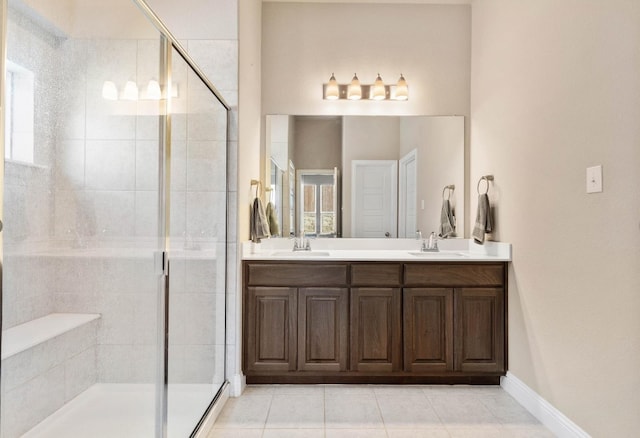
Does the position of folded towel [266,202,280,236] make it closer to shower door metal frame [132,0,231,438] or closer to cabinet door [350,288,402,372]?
cabinet door [350,288,402,372]

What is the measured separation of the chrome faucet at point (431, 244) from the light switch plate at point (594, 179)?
1358 mm

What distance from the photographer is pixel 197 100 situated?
1.94 m

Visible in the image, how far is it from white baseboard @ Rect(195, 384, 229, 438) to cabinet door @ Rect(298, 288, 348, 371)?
1.57 ft

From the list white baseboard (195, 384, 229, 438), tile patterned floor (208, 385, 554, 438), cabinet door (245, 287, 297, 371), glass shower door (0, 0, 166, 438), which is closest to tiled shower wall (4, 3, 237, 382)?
glass shower door (0, 0, 166, 438)

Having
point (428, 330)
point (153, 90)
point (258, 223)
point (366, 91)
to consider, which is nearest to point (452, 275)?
point (428, 330)

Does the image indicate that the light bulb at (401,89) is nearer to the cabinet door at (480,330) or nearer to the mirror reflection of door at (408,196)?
the mirror reflection of door at (408,196)

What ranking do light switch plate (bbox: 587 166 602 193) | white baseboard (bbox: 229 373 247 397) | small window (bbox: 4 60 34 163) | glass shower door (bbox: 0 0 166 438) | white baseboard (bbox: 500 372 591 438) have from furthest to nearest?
1. white baseboard (bbox: 229 373 247 397)
2. white baseboard (bbox: 500 372 591 438)
3. light switch plate (bbox: 587 166 602 193)
4. glass shower door (bbox: 0 0 166 438)
5. small window (bbox: 4 60 34 163)

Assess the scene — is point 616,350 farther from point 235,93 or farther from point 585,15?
point 235,93

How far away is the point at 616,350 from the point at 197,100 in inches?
84.3

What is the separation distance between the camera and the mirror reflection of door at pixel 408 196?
3.11 metres

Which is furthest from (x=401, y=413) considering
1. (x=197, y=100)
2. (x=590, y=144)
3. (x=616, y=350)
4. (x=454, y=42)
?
(x=454, y=42)

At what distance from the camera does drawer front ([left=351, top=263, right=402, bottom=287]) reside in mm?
2535

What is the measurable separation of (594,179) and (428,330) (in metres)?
1.30

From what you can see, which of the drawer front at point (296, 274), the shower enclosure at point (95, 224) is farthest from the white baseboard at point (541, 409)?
the shower enclosure at point (95, 224)
